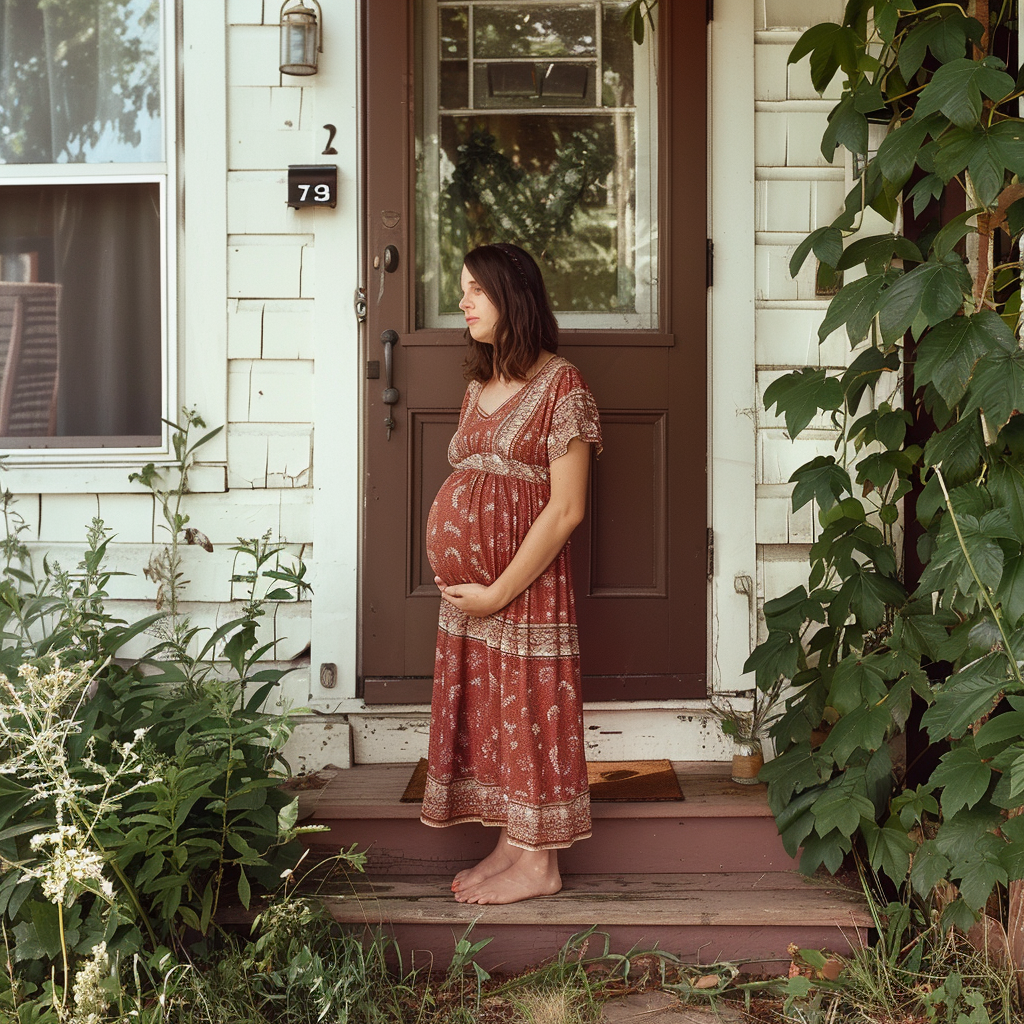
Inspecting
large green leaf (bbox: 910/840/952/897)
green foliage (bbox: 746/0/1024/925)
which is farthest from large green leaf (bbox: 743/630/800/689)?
large green leaf (bbox: 910/840/952/897)

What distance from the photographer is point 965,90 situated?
177cm

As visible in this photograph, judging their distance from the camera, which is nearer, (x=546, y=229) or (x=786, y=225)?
(x=786, y=225)

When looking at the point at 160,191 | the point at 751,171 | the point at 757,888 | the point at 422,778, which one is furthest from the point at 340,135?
the point at 757,888

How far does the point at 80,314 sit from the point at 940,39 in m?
2.55

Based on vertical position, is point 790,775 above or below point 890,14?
below

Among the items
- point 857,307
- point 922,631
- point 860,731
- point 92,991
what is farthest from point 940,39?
point 92,991

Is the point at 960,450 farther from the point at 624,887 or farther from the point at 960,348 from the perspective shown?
the point at 624,887

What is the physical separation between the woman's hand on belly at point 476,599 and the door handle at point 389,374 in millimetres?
794

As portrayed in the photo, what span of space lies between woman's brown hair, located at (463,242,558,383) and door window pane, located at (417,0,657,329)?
702mm

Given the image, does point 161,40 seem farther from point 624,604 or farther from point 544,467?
point 624,604

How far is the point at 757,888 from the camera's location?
248 cm

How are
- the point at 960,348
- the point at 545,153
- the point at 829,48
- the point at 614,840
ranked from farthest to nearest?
1. the point at 545,153
2. the point at 614,840
3. the point at 829,48
4. the point at 960,348

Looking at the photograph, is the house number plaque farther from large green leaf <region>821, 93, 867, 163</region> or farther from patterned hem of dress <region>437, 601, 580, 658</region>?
large green leaf <region>821, 93, 867, 163</region>

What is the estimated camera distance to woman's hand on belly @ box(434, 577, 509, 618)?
90.0 inches
